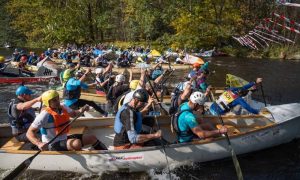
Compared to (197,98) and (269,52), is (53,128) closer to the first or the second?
(197,98)

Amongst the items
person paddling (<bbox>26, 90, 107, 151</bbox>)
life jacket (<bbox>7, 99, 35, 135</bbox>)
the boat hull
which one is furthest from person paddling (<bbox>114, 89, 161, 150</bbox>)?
life jacket (<bbox>7, 99, 35, 135</bbox>)

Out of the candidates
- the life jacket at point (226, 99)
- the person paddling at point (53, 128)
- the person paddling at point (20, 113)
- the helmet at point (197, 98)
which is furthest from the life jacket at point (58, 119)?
the life jacket at point (226, 99)

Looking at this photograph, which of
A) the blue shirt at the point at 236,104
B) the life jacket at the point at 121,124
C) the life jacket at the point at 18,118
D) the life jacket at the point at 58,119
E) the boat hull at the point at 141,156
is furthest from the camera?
the blue shirt at the point at 236,104

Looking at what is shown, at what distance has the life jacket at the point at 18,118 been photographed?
25.6 ft

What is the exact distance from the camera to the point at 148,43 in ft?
133

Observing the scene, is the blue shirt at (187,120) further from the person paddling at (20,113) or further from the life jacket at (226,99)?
the person paddling at (20,113)

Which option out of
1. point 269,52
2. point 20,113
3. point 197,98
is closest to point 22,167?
point 20,113

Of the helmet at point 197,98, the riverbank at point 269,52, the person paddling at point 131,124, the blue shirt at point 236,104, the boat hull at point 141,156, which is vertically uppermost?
the helmet at point 197,98

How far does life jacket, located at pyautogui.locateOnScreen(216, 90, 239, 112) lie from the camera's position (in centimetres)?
955

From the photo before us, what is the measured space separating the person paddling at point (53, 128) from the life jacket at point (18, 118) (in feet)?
3.48

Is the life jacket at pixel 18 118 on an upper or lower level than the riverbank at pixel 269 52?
upper

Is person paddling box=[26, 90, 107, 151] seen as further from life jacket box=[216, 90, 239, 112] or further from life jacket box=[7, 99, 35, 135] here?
life jacket box=[216, 90, 239, 112]

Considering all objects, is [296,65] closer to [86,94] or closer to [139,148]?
[86,94]

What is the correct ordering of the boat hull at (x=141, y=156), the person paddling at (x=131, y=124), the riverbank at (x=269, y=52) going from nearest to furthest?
Result: 1. the person paddling at (x=131, y=124)
2. the boat hull at (x=141, y=156)
3. the riverbank at (x=269, y=52)
